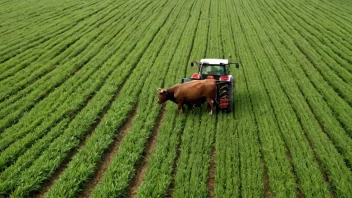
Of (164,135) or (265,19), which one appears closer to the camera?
(164,135)

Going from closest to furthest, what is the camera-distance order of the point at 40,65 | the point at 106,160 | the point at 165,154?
the point at 106,160, the point at 165,154, the point at 40,65

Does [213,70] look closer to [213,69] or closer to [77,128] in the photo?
[213,69]

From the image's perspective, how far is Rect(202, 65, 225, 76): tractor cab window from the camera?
54.4 feet

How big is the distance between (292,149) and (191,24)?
21570 mm

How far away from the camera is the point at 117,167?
37.5ft

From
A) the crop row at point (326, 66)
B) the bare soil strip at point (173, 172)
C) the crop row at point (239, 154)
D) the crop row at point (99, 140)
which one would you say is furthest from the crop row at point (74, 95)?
the crop row at point (326, 66)

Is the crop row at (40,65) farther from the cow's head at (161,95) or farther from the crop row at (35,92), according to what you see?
the cow's head at (161,95)

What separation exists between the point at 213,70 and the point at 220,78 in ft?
2.82

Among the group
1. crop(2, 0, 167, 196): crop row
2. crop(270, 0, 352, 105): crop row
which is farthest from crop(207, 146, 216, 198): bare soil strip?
crop(270, 0, 352, 105): crop row

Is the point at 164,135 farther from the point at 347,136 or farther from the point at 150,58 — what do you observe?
the point at 150,58

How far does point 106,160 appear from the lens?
1216 centimetres

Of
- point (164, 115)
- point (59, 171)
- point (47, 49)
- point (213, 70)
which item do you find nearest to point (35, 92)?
point (164, 115)

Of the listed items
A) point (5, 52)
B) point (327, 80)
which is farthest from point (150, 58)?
point (327, 80)

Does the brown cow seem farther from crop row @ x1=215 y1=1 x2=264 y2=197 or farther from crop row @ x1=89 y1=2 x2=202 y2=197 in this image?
crop row @ x1=89 y1=2 x2=202 y2=197
